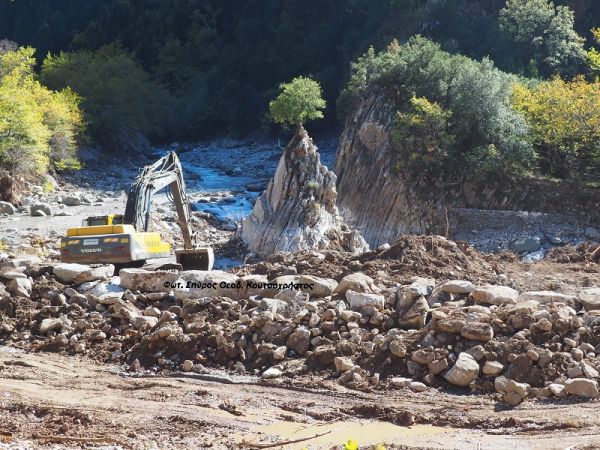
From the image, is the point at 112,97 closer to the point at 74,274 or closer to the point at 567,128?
the point at 567,128

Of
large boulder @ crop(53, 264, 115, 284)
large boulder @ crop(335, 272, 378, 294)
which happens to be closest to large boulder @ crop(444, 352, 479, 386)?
large boulder @ crop(335, 272, 378, 294)

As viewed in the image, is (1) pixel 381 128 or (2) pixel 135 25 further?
(2) pixel 135 25

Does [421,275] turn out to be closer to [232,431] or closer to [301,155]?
[232,431]

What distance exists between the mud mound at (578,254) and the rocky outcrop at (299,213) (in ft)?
35.3

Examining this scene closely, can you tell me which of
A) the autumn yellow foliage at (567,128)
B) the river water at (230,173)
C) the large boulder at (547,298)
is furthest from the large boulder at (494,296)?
the river water at (230,173)

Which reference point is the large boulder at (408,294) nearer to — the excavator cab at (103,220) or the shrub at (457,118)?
the excavator cab at (103,220)

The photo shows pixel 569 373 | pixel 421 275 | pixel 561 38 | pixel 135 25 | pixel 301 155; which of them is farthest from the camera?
pixel 135 25

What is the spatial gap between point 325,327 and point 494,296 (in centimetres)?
233

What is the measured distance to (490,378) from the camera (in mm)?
10609

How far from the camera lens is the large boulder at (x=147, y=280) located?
45.9 feet

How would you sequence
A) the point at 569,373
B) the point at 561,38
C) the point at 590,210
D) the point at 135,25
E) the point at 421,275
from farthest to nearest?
the point at 135,25 → the point at 561,38 → the point at 590,210 → the point at 421,275 → the point at 569,373

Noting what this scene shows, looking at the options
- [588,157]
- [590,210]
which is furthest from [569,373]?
[588,157]

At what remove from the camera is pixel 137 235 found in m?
17.2

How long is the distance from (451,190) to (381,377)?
90.3 ft
